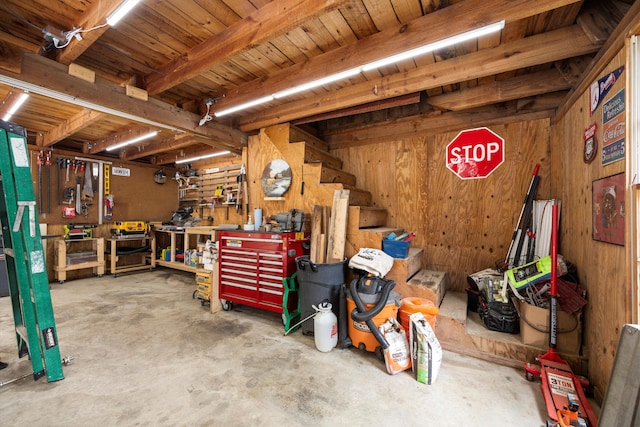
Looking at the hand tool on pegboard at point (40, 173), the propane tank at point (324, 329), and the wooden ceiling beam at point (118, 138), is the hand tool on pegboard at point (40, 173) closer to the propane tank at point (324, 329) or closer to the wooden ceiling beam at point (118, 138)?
the wooden ceiling beam at point (118, 138)

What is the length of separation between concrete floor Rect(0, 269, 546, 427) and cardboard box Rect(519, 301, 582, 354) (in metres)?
0.33

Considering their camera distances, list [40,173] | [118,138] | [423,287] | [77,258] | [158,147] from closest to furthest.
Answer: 1. [423,287]
2. [118,138]
3. [40,173]
4. [77,258]
5. [158,147]

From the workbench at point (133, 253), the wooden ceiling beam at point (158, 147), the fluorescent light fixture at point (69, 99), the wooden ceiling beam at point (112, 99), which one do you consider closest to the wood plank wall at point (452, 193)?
the wooden ceiling beam at point (112, 99)

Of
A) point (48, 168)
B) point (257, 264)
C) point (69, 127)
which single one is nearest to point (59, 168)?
point (48, 168)

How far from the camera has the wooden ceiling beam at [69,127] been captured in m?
3.58

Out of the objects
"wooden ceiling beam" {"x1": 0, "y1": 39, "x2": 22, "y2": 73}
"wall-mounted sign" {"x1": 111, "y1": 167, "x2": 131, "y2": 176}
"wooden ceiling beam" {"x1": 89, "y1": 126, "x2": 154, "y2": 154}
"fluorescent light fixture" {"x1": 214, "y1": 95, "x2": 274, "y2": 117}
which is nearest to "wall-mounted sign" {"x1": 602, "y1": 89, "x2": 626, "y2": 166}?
"fluorescent light fixture" {"x1": 214, "y1": 95, "x2": 274, "y2": 117}

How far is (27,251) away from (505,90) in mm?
4728

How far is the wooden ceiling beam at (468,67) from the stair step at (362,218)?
130cm

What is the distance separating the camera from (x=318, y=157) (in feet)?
13.0

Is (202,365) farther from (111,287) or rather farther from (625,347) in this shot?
(111,287)

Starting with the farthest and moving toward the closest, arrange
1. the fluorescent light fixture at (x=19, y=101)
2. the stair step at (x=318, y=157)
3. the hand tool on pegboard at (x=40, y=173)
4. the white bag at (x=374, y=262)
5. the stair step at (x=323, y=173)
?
the hand tool on pegboard at (x=40, y=173)
the stair step at (x=318, y=157)
the stair step at (x=323, y=173)
the fluorescent light fixture at (x=19, y=101)
the white bag at (x=374, y=262)

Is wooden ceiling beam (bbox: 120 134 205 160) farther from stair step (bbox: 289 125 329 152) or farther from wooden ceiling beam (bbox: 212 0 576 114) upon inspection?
wooden ceiling beam (bbox: 212 0 576 114)

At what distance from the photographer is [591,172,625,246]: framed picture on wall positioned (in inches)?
65.9

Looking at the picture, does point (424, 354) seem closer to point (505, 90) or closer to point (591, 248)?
point (591, 248)
